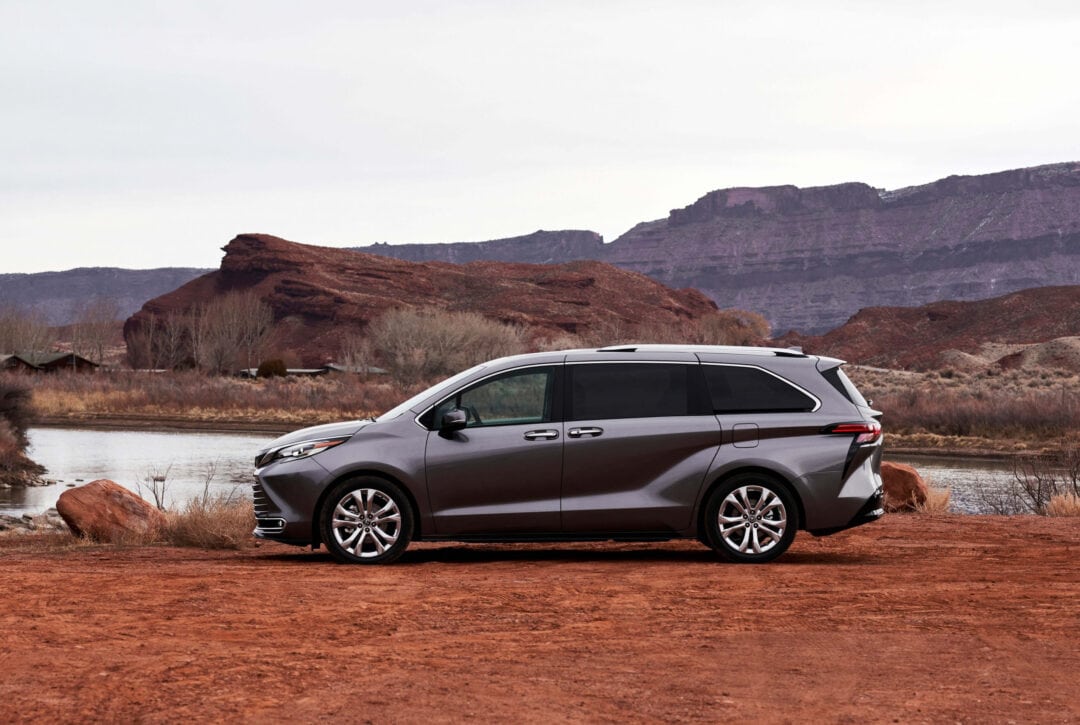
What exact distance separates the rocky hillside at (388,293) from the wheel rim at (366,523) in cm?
12108

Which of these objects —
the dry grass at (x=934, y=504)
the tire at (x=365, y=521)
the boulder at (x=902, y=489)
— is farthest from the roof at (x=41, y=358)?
the tire at (x=365, y=521)

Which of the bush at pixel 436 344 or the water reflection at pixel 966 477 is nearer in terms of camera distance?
→ the water reflection at pixel 966 477

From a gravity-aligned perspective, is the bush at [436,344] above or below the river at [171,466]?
above

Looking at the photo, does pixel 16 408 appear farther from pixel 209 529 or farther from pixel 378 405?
pixel 209 529

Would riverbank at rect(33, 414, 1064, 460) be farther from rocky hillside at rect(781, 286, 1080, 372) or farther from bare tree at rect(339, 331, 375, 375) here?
rocky hillside at rect(781, 286, 1080, 372)

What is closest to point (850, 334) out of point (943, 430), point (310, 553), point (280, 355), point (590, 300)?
point (590, 300)

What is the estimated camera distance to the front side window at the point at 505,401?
1148 cm

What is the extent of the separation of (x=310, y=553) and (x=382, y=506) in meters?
1.82

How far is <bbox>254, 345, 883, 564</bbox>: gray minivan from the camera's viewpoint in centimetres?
1134

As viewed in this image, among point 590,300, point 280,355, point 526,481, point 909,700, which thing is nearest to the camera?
point 909,700

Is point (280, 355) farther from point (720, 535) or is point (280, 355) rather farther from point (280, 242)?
point (720, 535)

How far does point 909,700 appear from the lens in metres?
6.69

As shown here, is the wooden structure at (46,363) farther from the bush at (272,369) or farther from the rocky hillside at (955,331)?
the rocky hillside at (955,331)

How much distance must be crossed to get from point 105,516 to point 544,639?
8.16m
